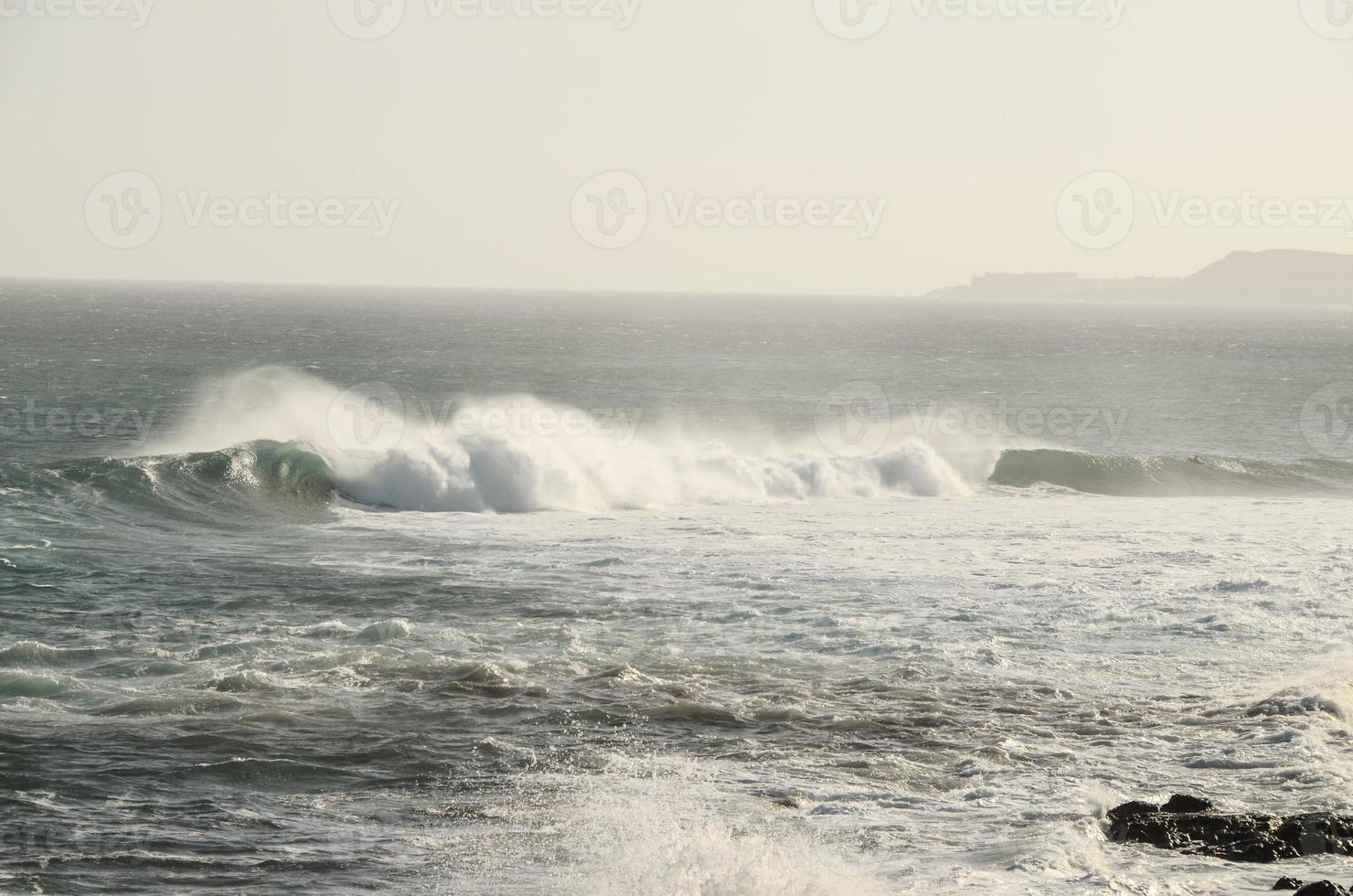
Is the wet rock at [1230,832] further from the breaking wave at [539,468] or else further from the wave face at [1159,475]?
the wave face at [1159,475]

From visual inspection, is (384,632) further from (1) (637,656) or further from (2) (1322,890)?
(2) (1322,890)

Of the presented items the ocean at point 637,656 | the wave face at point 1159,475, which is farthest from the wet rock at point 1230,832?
the wave face at point 1159,475

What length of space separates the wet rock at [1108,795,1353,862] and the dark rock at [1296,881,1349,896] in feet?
3.87

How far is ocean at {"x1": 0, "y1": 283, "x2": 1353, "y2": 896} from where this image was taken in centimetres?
1088

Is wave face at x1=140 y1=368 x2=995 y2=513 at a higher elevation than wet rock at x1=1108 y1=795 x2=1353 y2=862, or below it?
higher

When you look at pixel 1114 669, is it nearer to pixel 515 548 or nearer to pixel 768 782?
pixel 768 782

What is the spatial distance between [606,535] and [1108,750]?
14105mm

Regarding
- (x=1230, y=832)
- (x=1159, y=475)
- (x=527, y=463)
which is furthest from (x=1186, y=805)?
(x=1159, y=475)

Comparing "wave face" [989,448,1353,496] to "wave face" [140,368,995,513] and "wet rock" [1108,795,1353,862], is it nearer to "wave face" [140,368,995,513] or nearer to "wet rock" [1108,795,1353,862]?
"wave face" [140,368,995,513]

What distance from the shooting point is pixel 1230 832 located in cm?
1091

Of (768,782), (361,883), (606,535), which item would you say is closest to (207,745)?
(361,883)

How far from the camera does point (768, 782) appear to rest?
40.6ft

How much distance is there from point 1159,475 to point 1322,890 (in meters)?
30.6

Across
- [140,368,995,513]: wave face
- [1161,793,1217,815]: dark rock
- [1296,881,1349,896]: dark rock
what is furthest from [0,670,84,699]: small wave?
[140,368,995,513]: wave face
